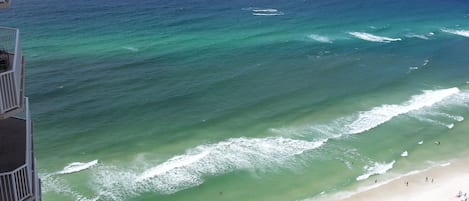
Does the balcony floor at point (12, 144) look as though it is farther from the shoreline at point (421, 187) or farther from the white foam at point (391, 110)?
the white foam at point (391, 110)

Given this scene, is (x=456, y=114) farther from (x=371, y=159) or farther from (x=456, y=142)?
(x=371, y=159)

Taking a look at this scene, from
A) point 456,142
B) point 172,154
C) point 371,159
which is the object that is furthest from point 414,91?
point 172,154

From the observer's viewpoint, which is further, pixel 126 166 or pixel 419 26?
pixel 419 26

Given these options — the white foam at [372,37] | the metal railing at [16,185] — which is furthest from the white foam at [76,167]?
the white foam at [372,37]

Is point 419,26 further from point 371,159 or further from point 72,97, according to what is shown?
point 72,97

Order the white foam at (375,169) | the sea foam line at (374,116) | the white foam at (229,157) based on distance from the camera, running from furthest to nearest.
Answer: the sea foam line at (374,116) → the white foam at (375,169) → the white foam at (229,157)

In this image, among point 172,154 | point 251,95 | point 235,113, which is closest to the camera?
point 172,154

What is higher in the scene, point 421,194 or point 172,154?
point 172,154

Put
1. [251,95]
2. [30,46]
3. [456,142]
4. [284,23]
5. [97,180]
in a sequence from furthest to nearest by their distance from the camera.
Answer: [284,23] < [30,46] < [251,95] < [456,142] < [97,180]
